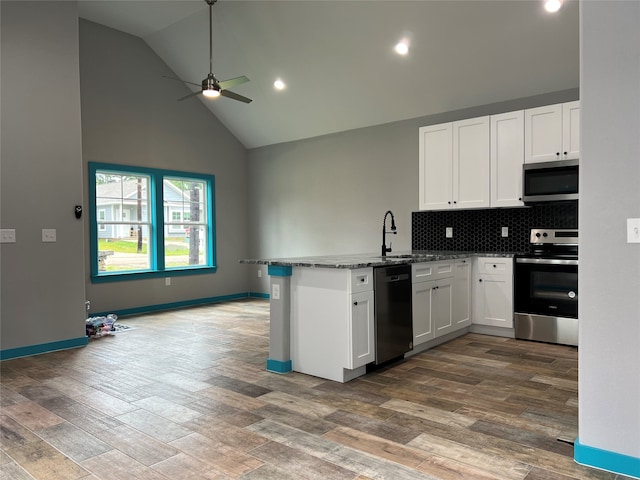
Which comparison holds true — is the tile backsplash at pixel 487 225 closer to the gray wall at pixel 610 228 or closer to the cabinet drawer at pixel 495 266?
the cabinet drawer at pixel 495 266

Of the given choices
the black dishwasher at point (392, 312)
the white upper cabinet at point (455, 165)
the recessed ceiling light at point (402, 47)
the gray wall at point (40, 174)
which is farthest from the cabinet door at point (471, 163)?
the gray wall at point (40, 174)

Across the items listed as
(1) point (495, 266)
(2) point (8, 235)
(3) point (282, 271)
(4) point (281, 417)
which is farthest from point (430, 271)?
(2) point (8, 235)

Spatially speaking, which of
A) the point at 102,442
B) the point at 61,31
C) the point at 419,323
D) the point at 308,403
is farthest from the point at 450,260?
the point at 61,31

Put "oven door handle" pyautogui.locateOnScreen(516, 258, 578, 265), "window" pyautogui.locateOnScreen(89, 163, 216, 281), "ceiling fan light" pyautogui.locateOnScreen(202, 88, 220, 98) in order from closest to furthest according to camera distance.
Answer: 1. "oven door handle" pyautogui.locateOnScreen(516, 258, 578, 265)
2. "ceiling fan light" pyautogui.locateOnScreen(202, 88, 220, 98)
3. "window" pyautogui.locateOnScreen(89, 163, 216, 281)

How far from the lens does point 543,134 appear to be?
4.68m

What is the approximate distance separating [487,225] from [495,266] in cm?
76

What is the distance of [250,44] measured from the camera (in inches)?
234

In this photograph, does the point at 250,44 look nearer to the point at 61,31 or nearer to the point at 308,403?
the point at 61,31

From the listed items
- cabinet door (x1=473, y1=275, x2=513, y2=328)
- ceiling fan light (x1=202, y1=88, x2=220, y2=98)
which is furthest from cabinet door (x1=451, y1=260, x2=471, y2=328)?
ceiling fan light (x1=202, y1=88, x2=220, y2=98)

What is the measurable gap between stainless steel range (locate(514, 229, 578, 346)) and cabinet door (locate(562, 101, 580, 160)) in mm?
859

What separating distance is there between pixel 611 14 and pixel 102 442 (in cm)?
333

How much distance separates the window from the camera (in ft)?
20.8

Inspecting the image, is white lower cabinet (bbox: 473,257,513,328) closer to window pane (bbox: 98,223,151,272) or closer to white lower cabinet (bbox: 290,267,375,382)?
white lower cabinet (bbox: 290,267,375,382)

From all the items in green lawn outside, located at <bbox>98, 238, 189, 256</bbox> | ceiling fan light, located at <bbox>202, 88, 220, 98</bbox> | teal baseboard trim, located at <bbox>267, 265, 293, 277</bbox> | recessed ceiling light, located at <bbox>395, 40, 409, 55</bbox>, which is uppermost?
recessed ceiling light, located at <bbox>395, 40, 409, 55</bbox>
